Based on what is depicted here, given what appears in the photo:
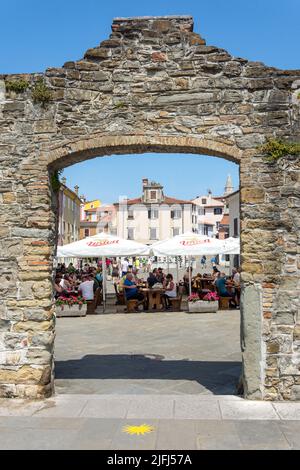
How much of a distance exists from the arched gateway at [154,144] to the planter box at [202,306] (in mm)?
7890

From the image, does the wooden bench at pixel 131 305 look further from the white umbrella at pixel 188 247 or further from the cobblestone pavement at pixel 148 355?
the white umbrella at pixel 188 247

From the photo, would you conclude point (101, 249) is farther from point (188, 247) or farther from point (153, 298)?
point (188, 247)

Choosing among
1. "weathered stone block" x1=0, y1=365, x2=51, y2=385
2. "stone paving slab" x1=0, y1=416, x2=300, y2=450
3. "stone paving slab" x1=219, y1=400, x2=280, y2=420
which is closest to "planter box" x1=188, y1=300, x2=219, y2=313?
"stone paving slab" x1=219, y1=400, x2=280, y2=420

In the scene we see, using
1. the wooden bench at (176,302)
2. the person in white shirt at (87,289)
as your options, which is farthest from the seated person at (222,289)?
the person in white shirt at (87,289)

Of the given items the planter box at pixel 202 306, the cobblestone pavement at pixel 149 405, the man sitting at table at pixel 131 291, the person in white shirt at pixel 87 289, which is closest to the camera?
the cobblestone pavement at pixel 149 405

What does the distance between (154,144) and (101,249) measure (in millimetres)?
8412

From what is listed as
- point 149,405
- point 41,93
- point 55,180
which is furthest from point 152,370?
point 41,93

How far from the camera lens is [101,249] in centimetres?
1435

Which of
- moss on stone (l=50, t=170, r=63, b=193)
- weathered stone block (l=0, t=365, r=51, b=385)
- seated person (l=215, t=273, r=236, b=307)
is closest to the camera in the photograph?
weathered stone block (l=0, t=365, r=51, b=385)

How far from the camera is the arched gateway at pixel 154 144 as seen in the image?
5953 millimetres

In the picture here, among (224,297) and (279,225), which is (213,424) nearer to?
(279,225)

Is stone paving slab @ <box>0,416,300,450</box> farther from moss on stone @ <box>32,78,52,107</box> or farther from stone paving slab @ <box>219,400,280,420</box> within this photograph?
moss on stone @ <box>32,78,52,107</box>

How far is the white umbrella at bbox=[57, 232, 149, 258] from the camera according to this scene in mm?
14203

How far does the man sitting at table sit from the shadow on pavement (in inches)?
225
